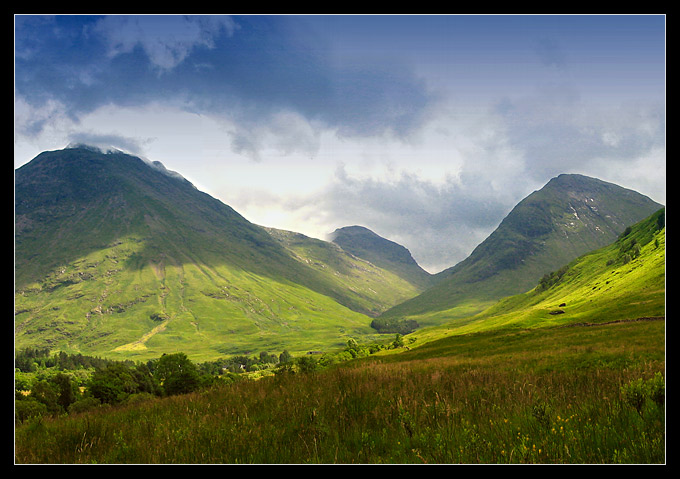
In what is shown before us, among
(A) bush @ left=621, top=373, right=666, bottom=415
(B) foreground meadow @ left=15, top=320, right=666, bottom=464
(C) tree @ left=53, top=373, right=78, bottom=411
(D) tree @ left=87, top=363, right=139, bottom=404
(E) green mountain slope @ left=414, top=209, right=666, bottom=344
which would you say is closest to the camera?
(B) foreground meadow @ left=15, top=320, right=666, bottom=464

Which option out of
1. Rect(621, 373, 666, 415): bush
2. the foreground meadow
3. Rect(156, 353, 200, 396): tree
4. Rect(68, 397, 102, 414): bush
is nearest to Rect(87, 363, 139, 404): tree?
Rect(156, 353, 200, 396): tree

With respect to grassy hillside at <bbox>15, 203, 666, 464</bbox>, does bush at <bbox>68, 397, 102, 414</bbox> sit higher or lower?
lower

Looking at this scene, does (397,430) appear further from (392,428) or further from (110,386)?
(110,386)

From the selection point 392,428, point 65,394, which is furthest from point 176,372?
point 392,428

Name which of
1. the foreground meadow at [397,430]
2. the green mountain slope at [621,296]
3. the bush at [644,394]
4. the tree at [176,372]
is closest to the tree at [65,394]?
the tree at [176,372]

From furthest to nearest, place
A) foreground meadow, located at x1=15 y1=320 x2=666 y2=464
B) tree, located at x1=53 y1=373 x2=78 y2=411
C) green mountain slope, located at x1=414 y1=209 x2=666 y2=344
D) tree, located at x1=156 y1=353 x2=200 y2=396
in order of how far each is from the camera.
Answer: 1. green mountain slope, located at x1=414 y1=209 x2=666 y2=344
2. tree, located at x1=53 y1=373 x2=78 y2=411
3. tree, located at x1=156 y1=353 x2=200 y2=396
4. foreground meadow, located at x1=15 y1=320 x2=666 y2=464

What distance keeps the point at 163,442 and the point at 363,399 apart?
3909 millimetres

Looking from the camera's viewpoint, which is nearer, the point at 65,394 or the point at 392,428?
the point at 392,428

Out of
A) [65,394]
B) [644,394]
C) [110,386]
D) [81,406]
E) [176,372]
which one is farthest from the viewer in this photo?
[65,394]

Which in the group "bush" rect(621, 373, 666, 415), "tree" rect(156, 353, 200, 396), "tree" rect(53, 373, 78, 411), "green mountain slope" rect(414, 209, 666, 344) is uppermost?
"bush" rect(621, 373, 666, 415)

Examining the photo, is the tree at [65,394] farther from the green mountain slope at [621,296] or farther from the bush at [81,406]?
the green mountain slope at [621,296]

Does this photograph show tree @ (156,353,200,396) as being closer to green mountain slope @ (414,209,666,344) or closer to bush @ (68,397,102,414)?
bush @ (68,397,102,414)

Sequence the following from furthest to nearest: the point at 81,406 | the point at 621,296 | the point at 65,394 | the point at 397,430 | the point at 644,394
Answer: the point at 621,296
the point at 65,394
the point at 81,406
the point at 397,430
the point at 644,394

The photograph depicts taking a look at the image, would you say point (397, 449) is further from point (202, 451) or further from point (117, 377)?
point (117, 377)
